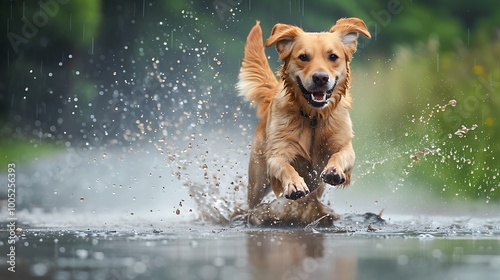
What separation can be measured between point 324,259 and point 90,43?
1174cm

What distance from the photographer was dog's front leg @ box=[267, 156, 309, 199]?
7.36 meters

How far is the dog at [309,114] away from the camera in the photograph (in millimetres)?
7617

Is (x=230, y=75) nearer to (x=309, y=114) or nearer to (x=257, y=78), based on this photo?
(x=257, y=78)

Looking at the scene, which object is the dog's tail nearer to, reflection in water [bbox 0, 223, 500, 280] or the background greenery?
reflection in water [bbox 0, 223, 500, 280]

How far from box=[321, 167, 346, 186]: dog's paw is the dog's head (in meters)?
0.53

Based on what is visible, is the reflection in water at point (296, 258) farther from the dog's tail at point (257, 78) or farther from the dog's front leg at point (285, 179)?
the dog's tail at point (257, 78)

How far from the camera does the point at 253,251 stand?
5.94 meters

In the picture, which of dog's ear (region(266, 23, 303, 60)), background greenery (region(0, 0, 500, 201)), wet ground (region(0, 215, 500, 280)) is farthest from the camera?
background greenery (region(0, 0, 500, 201))

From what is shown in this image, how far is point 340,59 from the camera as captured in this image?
304 inches

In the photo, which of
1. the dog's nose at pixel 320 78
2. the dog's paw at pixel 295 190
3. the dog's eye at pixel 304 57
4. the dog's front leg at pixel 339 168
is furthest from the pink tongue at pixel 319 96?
the dog's paw at pixel 295 190

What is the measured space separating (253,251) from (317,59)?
2.09 m

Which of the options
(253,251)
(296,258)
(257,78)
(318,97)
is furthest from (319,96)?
(296,258)

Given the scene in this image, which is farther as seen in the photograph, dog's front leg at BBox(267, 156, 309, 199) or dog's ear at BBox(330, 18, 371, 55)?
dog's ear at BBox(330, 18, 371, 55)

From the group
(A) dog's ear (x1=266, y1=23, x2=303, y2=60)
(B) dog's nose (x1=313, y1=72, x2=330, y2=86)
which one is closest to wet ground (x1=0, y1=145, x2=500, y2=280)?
(B) dog's nose (x1=313, y1=72, x2=330, y2=86)
